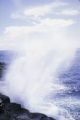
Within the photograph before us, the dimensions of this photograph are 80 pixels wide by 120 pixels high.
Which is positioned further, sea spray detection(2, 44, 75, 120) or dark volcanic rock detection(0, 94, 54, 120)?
sea spray detection(2, 44, 75, 120)

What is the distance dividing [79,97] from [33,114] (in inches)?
910

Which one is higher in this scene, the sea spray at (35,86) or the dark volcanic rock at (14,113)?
the sea spray at (35,86)

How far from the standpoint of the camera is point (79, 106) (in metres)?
40.0

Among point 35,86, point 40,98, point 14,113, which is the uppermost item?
point 35,86

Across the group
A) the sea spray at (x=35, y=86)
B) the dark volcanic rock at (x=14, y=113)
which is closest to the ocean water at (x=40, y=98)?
the sea spray at (x=35, y=86)

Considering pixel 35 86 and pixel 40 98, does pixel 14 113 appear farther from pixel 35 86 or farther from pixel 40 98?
pixel 35 86

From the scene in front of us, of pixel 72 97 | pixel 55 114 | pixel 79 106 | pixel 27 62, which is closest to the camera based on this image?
pixel 55 114

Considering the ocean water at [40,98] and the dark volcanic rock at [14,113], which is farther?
the ocean water at [40,98]

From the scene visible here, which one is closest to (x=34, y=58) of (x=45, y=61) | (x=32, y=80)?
(x=45, y=61)

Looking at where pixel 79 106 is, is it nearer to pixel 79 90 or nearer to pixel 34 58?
pixel 79 90

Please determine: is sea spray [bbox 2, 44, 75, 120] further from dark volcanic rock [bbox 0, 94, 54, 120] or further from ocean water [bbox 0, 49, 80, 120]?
dark volcanic rock [bbox 0, 94, 54, 120]

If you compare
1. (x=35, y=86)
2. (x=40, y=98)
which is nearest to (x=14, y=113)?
(x=40, y=98)

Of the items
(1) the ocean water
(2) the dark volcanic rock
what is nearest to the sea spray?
(1) the ocean water

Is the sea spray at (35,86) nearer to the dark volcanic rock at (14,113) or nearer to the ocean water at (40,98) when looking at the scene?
the ocean water at (40,98)
